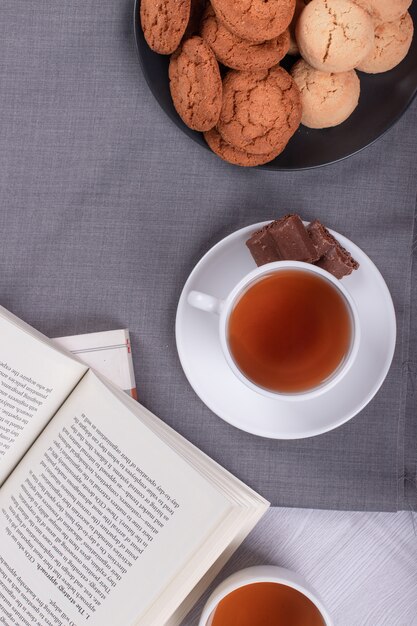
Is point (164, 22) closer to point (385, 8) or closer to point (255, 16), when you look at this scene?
point (255, 16)

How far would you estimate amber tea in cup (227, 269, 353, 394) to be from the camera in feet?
2.44

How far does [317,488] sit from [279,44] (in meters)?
0.54

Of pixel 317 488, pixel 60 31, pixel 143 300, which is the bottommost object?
pixel 317 488

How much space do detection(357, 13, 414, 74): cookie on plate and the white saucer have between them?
0.67ft

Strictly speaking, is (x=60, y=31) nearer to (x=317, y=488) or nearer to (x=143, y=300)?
(x=143, y=300)

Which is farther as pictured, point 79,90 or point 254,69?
point 79,90

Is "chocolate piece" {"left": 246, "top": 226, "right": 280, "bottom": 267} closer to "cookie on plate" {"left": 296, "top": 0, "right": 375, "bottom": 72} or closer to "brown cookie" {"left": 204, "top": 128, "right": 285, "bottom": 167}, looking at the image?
"brown cookie" {"left": 204, "top": 128, "right": 285, "bottom": 167}

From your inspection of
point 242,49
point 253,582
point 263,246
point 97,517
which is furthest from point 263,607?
point 242,49

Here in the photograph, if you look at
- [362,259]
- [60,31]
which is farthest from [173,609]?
[60,31]

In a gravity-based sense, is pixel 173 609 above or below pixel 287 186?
below

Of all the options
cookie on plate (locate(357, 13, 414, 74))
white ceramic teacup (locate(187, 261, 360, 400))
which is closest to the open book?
white ceramic teacup (locate(187, 261, 360, 400))

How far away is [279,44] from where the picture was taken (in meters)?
0.69

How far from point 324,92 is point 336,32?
66 millimetres

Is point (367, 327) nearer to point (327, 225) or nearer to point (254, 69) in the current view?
point (327, 225)
